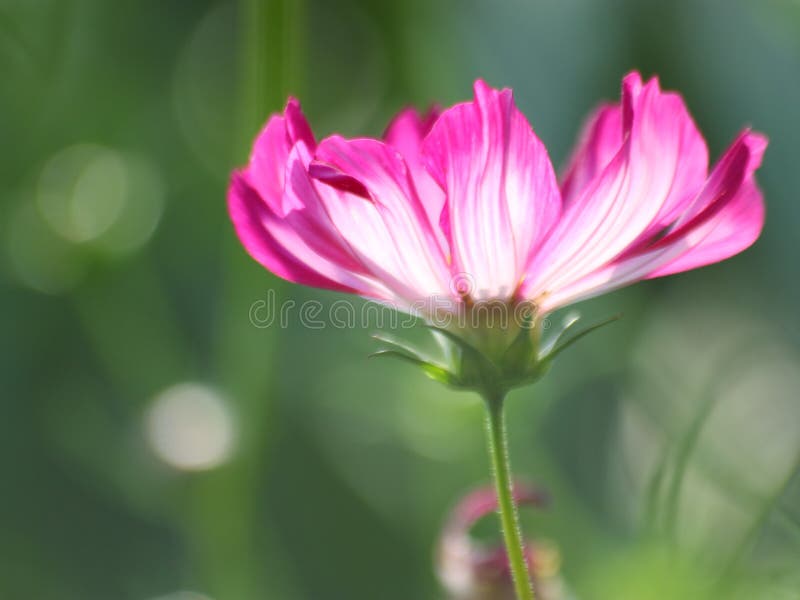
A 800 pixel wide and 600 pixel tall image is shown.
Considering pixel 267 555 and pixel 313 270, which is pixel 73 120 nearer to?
pixel 267 555

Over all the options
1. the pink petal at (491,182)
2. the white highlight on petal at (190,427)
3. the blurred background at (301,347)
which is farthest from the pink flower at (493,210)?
the white highlight on petal at (190,427)

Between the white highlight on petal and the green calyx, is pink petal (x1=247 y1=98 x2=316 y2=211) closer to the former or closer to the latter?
the green calyx

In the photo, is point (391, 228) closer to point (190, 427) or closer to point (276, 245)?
point (276, 245)

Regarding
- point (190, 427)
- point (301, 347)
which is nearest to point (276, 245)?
point (190, 427)

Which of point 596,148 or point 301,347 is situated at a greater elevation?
point 596,148

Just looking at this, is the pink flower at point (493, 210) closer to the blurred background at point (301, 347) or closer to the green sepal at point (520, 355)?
the green sepal at point (520, 355)

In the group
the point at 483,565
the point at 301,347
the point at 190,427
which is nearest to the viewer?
the point at 483,565
